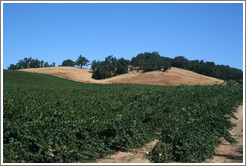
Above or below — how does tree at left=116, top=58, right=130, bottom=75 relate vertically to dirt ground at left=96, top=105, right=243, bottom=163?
above

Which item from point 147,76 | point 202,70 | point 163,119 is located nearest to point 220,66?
point 202,70

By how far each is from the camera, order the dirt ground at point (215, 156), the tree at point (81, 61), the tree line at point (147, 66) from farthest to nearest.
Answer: the tree at point (81, 61) < the tree line at point (147, 66) < the dirt ground at point (215, 156)

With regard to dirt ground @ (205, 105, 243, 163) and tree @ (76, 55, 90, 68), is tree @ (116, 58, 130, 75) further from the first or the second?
dirt ground @ (205, 105, 243, 163)

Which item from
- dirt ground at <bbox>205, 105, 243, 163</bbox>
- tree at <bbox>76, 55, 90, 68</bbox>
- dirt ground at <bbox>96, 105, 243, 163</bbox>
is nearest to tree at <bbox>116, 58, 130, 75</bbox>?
tree at <bbox>76, 55, 90, 68</bbox>

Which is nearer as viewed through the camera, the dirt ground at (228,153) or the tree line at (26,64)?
the dirt ground at (228,153)

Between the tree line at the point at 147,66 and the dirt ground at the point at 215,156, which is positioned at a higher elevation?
the tree line at the point at 147,66

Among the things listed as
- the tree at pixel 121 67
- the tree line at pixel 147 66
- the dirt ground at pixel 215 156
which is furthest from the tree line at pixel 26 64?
the dirt ground at pixel 215 156

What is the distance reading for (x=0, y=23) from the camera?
818 cm

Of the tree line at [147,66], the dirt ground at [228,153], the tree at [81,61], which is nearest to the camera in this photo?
the dirt ground at [228,153]

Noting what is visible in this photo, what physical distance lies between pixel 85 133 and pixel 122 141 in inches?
72.8

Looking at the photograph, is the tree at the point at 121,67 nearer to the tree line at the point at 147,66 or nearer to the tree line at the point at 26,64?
the tree line at the point at 147,66

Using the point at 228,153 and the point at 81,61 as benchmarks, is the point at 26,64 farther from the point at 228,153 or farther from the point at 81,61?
the point at 228,153

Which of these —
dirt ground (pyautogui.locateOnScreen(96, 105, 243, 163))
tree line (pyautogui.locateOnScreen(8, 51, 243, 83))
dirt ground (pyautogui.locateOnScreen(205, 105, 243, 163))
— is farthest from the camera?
tree line (pyautogui.locateOnScreen(8, 51, 243, 83))

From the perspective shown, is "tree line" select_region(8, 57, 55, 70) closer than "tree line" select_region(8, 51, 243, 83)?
No
